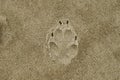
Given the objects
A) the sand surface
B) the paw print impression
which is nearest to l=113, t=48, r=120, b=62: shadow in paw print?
the sand surface

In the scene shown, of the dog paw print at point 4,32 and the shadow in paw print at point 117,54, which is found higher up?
the dog paw print at point 4,32

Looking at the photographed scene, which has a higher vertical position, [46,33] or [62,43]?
[46,33]

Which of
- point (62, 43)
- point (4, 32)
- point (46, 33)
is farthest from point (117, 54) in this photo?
point (4, 32)

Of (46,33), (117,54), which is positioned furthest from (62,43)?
(117,54)

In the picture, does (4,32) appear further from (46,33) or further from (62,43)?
(62,43)

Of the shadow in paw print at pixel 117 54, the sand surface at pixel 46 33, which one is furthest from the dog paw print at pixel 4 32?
the shadow in paw print at pixel 117 54

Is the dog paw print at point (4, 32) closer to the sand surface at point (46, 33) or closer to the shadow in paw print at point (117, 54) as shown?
the sand surface at point (46, 33)

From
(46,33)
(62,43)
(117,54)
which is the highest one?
(46,33)

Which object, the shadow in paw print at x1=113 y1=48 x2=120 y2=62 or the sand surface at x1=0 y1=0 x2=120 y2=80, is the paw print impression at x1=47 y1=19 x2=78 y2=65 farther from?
the shadow in paw print at x1=113 y1=48 x2=120 y2=62
